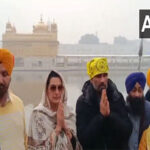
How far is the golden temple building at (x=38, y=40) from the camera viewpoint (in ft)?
25.9

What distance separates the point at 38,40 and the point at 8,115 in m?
7.72

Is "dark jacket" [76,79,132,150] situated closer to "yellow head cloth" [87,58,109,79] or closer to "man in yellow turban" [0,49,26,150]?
"yellow head cloth" [87,58,109,79]

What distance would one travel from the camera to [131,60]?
8.15m

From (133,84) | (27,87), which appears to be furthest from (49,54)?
(133,84)

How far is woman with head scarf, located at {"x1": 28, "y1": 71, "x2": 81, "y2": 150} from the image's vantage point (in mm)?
1178

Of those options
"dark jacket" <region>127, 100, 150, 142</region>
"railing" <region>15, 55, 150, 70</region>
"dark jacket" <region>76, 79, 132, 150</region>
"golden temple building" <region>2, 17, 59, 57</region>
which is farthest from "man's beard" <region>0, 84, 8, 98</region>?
"golden temple building" <region>2, 17, 59, 57</region>

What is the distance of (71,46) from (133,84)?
549 cm

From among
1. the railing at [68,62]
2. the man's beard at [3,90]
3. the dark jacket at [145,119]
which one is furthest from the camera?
the railing at [68,62]

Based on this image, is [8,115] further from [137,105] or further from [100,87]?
[137,105]

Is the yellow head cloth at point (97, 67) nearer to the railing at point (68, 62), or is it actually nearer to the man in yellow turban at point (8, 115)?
the man in yellow turban at point (8, 115)

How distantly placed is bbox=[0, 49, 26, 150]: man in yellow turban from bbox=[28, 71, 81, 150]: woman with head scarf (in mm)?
93

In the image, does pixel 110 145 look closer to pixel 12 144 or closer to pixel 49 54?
pixel 12 144

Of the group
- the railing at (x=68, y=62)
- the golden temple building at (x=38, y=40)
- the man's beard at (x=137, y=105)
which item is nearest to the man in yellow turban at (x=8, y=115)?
the man's beard at (x=137, y=105)

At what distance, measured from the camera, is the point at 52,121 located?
1.20 meters
